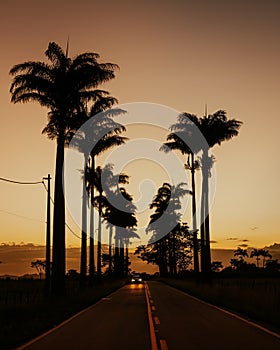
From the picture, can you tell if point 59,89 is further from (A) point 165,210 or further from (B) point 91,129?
(A) point 165,210

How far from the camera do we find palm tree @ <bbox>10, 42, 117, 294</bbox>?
103 ft

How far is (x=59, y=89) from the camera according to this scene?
1260 inches

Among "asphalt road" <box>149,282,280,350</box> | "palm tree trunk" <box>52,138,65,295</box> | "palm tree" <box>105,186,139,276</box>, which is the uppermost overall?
"palm tree" <box>105,186,139,276</box>

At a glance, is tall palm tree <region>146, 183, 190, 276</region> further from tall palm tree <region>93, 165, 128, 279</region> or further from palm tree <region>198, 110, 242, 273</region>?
palm tree <region>198, 110, 242, 273</region>

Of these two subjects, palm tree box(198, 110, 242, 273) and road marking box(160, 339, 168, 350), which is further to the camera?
palm tree box(198, 110, 242, 273)

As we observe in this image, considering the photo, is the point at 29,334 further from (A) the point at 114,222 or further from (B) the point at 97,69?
(A) the point at 114,222

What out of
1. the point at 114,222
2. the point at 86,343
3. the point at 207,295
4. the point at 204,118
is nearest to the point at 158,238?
the point at 114,222

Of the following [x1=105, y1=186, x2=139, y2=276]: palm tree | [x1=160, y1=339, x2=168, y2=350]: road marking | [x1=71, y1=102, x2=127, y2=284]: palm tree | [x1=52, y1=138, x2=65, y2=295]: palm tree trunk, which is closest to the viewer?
[x1=160, y1=339, x2=168, y2=350]: road marking

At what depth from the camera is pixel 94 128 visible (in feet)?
147

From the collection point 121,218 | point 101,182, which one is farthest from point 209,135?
point 121,218

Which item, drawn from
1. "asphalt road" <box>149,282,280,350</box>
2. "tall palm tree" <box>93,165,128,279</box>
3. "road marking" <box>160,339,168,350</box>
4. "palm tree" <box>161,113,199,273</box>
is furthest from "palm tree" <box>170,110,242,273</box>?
"road marking" <box>160,339,168,350</box>

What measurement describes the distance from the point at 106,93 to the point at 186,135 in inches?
609

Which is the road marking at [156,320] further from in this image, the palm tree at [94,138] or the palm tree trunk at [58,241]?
the palm tree at [94,138]

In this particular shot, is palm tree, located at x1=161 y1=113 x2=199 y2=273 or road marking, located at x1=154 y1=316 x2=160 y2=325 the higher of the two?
palm tree, located at x1=161 y1=113 x2=199 y2=273
